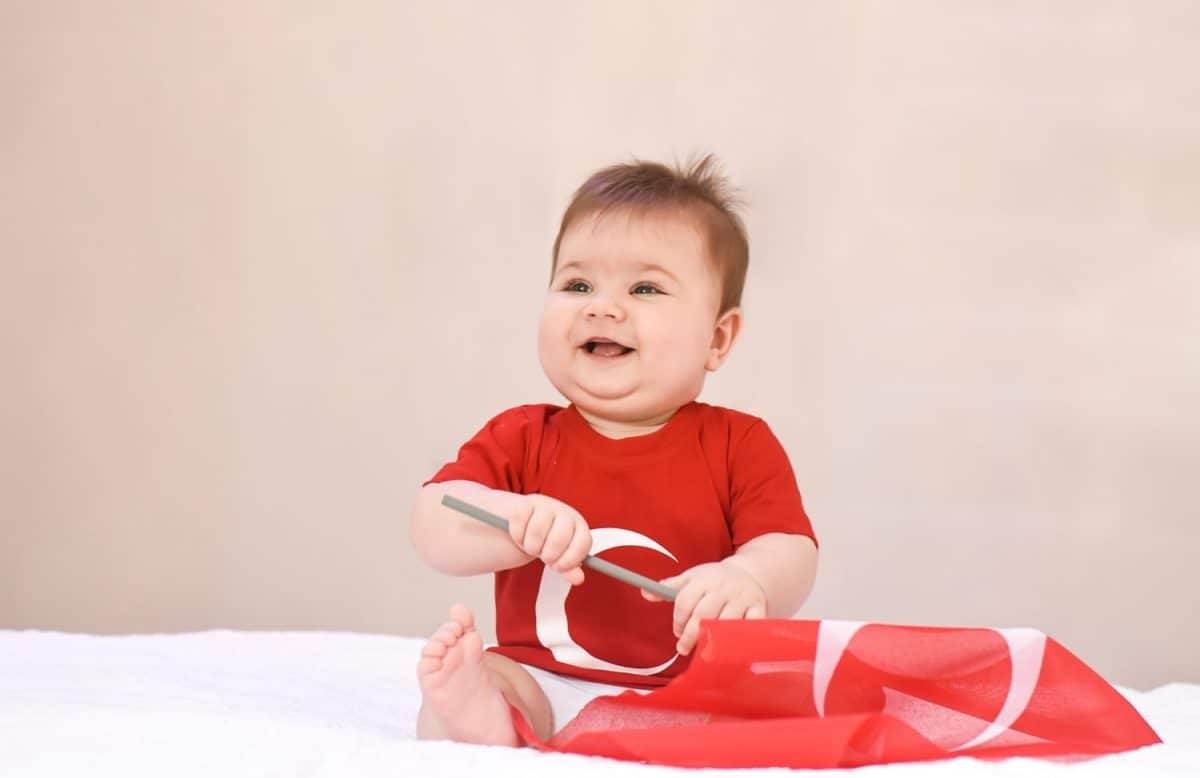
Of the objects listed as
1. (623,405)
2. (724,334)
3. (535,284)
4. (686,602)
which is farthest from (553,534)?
(535,284)

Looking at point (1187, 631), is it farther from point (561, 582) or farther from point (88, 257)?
point (88, 257)

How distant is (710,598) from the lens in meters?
0.92

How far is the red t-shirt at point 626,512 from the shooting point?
108 cm

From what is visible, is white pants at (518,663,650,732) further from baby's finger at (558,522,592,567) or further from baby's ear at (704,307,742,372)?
baby's ear at (704,307,742,372)

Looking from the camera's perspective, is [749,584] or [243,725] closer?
[243,725]

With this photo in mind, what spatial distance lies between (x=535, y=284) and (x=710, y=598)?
4.63 ft

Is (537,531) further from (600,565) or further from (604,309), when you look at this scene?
(604,309)

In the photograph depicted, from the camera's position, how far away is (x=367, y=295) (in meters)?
2.30

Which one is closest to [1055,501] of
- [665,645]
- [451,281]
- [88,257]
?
[451,281]

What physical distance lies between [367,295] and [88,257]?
566mm

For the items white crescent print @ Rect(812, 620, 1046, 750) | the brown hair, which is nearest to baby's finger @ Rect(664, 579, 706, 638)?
white crescent print @ Rect(812, 620, 1046, 750)

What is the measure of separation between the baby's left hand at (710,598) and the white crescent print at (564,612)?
13 cm

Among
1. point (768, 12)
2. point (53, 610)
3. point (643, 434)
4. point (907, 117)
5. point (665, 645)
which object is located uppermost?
point (768, 12)

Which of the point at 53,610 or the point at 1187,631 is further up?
the point at 1187,631
